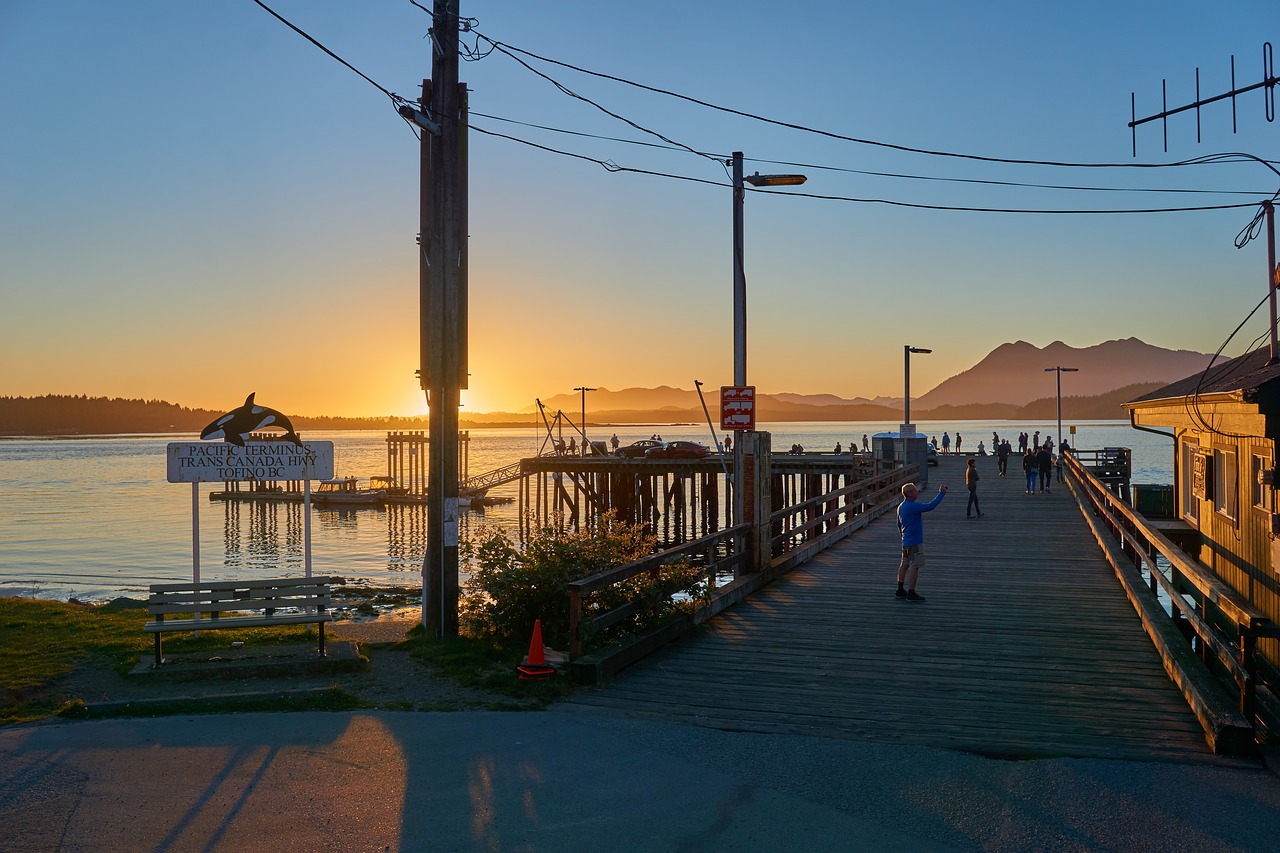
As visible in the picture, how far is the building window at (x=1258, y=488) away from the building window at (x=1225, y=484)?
63 cm

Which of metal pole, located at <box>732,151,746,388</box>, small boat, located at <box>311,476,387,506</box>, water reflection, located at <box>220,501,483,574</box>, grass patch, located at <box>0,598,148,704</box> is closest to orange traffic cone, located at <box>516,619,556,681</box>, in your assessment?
grass patch, located at <box>0,598,148,704</box>

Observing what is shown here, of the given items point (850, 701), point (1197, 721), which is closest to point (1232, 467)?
point (1197, 721)

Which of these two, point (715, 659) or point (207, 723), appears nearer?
point (207, 723)

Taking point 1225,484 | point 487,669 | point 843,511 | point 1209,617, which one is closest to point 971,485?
point 843,511

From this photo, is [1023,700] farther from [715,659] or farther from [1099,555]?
[1099,555]

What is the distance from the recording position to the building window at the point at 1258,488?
10.5 metres

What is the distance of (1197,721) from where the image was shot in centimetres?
778

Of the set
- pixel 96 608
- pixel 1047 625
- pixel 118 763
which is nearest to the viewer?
pixel 118 763

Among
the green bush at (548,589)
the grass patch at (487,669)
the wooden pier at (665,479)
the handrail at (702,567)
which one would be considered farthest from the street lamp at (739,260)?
the wooden pier at (665,479)

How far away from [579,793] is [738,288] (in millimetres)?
9713

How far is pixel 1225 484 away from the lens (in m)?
12.7

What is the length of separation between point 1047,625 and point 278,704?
8.72 m

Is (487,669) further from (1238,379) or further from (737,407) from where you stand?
(1238,379)

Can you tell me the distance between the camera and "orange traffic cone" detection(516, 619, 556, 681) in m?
9.17
